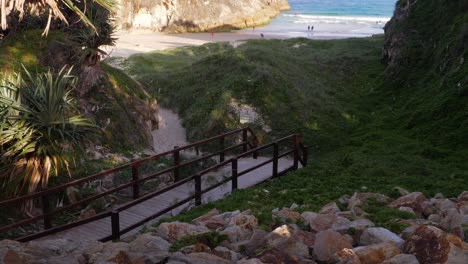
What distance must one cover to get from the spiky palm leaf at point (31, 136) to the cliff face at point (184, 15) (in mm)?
54273

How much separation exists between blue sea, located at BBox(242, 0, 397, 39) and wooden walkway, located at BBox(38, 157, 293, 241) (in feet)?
159

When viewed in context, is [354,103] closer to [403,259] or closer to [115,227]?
[115,227]

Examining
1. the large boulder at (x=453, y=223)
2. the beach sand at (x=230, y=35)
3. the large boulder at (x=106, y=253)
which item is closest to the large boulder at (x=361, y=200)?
the large boulder at (x=453, y=223)

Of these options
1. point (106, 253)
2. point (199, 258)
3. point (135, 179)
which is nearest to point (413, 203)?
point (199, 258)

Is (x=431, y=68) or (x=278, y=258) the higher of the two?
(x=431, y=68)

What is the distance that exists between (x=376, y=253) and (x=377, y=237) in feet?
1.72

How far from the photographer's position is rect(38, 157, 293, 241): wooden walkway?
25.0ft

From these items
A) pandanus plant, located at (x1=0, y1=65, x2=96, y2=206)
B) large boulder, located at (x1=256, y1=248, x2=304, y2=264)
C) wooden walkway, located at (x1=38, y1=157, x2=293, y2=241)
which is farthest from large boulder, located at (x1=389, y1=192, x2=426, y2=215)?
Answer: pandanus plant, located at (x1=0, y1=65, x2=96, y2=206)

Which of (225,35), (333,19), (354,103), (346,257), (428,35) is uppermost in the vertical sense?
(333,19)

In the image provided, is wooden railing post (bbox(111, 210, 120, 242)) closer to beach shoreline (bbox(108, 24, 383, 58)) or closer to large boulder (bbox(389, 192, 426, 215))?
large boulder (bbox(389, 192, 426, 215))

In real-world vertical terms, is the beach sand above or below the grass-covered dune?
above

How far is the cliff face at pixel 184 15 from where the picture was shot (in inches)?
2462

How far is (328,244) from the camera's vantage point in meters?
5.63

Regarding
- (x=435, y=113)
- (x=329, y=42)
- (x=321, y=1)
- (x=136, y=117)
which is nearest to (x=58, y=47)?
(x=136, y=117)
